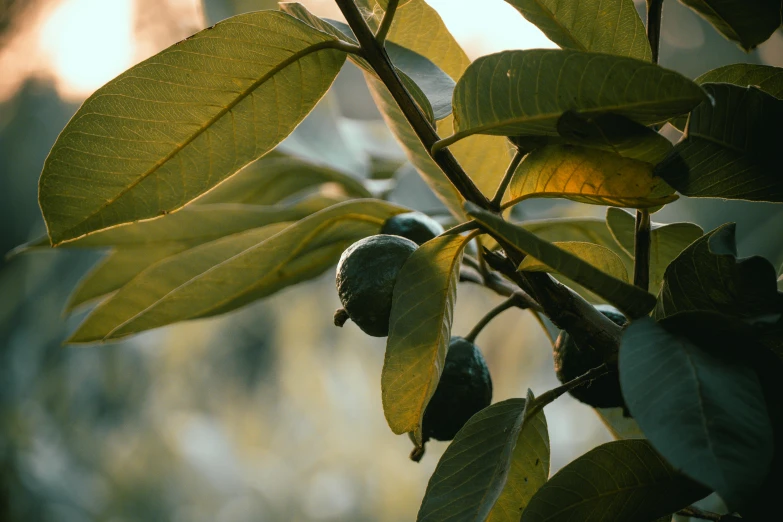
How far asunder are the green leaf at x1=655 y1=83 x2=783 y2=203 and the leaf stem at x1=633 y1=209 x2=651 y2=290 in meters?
0.09

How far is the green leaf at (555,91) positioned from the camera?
462mm

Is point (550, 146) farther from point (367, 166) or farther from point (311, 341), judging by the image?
point (311, 341)

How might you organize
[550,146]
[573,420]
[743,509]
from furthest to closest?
[573,420] < [550,146] < [743,509]

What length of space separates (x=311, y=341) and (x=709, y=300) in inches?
199

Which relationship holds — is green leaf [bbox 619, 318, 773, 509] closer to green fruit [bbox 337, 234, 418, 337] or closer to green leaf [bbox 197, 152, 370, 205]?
green fruit [bbox 337, 234, 418, 337]

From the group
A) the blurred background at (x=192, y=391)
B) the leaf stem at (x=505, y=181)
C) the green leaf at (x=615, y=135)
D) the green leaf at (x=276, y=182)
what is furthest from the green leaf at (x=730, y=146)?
the blurred background at (x=192, y=391)

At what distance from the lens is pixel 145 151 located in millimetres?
610

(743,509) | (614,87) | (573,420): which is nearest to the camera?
(743,509)

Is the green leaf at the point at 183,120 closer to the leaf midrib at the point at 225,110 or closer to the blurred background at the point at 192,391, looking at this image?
the leaf midrib at the point at 225,110

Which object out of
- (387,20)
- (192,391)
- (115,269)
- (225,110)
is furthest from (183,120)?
(192,391)

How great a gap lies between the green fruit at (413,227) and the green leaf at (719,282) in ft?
0.92

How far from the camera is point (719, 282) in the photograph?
19.8 inches

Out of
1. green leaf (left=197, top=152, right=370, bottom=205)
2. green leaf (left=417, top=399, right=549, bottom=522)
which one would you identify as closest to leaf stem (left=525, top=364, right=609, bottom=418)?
green leaf (left=417, top=399, right=549, bottom=522)

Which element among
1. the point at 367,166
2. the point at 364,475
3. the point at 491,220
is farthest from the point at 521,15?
the point at 364,475
